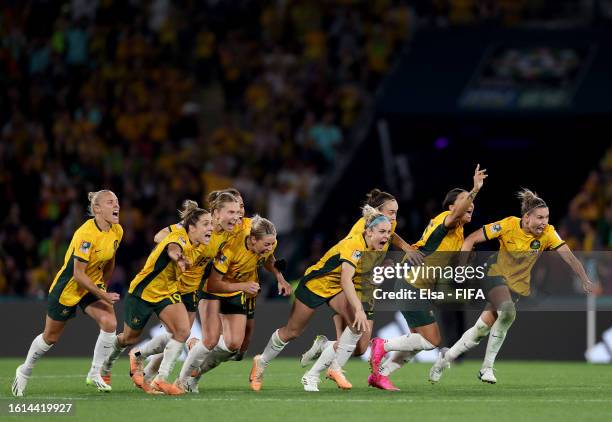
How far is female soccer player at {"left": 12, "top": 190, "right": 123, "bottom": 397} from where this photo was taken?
42.1 ft

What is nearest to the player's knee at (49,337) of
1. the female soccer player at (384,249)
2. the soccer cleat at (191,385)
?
the soccer cleat at (191,385)

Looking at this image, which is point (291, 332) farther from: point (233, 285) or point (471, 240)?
point (471, 240)

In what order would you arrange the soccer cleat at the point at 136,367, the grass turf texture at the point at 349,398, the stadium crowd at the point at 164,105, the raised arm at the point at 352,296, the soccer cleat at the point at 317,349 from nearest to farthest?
the grass turf texture at the point at 349,398 < the raised arm at the point at 352,296 < the soccer cleat at the point at 136,367 < the soccer cleat at the point at 317,349 < the stadium crowd at the point at 164,105

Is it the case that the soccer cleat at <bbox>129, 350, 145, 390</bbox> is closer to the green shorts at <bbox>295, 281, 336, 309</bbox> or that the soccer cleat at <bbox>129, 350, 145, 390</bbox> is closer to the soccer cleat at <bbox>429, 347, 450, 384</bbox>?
the green shorts at <bbox>295, 281, 336, 309</bbox>

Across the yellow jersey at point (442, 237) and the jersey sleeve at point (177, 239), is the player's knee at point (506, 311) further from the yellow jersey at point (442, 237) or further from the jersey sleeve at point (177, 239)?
the jersey sleeve at point (177, 239)

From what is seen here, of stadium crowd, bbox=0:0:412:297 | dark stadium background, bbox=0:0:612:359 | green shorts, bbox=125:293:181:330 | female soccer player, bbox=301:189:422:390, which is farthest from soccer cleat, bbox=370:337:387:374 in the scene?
stadium crowd, bbox=0:0:412:297

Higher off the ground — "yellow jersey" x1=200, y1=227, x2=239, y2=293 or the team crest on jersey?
"yellow jersey" x1=200, y1=227, x2=239, y2=293

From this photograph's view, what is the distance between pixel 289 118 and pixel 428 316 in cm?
977

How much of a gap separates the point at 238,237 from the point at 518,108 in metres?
6.94

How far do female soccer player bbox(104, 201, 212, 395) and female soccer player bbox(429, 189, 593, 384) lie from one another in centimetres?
268

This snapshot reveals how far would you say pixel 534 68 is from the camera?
1936cm

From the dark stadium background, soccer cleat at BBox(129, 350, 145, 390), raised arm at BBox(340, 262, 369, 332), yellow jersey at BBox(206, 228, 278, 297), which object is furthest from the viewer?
the dark stadium background

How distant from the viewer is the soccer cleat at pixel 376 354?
13625 millimetres

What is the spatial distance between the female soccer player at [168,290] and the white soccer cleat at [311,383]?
1200 millimetres
